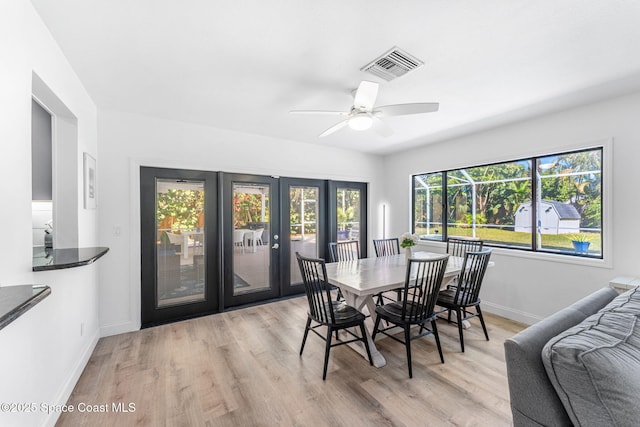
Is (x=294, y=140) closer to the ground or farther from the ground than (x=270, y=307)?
farther from the ground

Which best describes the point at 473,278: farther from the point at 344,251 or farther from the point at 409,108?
the point at 409,108

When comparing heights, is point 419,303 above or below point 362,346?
above

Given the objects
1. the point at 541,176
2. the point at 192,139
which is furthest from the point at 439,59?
the point at 192,139

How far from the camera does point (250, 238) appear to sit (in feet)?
13.3

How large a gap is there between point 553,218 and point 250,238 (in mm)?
4016

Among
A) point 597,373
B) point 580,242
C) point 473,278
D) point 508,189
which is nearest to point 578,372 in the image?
point 597,373

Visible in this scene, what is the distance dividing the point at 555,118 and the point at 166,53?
161 inches

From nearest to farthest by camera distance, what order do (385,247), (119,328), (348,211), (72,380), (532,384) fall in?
(532,384) → (72,380) → (119,328) → (385,247) → (348,211)

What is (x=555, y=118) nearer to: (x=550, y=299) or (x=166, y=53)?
(x=550, y=299)

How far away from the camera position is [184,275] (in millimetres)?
3537

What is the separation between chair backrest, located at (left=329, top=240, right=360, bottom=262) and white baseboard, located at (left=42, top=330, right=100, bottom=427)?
2.61m

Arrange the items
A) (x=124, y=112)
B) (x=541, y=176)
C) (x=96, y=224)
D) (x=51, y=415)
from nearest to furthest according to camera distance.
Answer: (x=51, y=415) → (x=96, y=224) → (x=124, y=112) → (x=541, y=176)


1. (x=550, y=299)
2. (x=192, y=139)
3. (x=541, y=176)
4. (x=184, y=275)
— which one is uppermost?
(x=192, y=139)

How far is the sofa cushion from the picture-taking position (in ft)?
2.77
